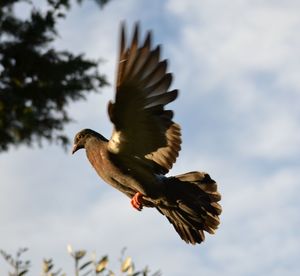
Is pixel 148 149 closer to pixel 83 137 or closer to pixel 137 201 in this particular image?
pixel 137 201

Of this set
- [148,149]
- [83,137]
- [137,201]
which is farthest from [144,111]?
[83,137]

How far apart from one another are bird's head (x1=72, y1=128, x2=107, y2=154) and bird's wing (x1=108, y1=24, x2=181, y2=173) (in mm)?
548

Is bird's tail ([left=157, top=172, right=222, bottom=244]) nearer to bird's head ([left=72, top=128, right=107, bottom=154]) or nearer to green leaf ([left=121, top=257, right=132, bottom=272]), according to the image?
bird's head ([left=72, top=128, right=107, bottom=154])

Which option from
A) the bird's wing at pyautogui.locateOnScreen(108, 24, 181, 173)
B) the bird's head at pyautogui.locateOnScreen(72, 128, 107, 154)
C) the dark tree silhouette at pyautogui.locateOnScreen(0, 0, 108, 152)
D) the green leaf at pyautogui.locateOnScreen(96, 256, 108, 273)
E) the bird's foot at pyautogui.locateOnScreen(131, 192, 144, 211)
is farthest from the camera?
the dark tree silhouette at pyautogui.locateOnScreen(0, 0, 108, 152)

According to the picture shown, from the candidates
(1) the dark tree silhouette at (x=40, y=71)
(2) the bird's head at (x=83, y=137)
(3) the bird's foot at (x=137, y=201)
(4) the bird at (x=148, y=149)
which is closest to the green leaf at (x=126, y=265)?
(4) the bird at (x=148, y=149)

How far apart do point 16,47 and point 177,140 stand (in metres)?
7.10

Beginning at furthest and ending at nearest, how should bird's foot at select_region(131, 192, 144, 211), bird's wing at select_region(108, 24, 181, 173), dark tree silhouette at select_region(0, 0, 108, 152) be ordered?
dark tree silhouette at select_region(0, 0, 108, 152), bird's foot at select_region(131, 192, 144, 211), bird's wing at select_region(108, 24, 181, 173)

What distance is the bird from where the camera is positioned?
267 inches

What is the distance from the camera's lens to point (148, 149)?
7.58m

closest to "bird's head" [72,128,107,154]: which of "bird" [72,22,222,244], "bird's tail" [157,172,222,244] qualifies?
"bird" [72,22,222,244]

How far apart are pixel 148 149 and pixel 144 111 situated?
513mm

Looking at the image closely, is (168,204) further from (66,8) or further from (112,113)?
(66,8)

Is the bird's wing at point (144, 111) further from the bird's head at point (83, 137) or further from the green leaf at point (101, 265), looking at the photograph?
the green leaf at point (101, 265)

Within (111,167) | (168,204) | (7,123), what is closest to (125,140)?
(111,167)
